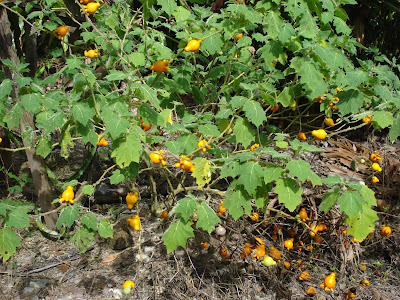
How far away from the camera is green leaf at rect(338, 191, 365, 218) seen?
1.87m

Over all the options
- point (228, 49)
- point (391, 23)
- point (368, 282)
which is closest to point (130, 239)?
point (228, 49)

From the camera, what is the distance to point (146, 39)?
2.28m

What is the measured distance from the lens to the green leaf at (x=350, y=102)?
2504 mm

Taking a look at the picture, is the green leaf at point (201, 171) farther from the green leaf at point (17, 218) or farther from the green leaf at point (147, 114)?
the green leaf at point (17, 218)

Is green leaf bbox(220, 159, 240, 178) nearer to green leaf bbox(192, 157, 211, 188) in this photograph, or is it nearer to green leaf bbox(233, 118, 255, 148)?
green leaf bbox(192, 157, 211, 188)

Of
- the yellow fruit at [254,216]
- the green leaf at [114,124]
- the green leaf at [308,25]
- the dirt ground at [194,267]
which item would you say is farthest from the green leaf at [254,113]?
the yellow fruit at [254,216]

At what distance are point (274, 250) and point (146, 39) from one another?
6.00 feet

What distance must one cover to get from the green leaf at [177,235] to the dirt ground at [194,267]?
19.3 inches

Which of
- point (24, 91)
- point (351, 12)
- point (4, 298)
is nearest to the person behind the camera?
point (24, 91)

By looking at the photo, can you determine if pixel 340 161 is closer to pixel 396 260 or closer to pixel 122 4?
pixel 396 260

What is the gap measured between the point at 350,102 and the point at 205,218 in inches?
51.6

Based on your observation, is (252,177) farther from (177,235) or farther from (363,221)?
(363,221)

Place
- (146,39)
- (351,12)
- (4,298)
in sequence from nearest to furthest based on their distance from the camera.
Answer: (146,39), (4,298), (351,12)

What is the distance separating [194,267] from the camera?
261cm
